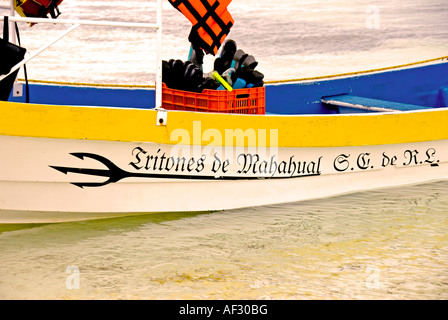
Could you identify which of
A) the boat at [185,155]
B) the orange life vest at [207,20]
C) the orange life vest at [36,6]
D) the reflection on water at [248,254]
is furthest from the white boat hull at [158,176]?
the orange life vest at [36,6]

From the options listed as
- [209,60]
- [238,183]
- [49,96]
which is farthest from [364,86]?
[209,60]

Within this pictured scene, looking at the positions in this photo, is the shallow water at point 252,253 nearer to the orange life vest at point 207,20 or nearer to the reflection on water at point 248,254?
the reflection on water at point 248,254

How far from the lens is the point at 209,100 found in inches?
312

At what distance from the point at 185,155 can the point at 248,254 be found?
1.20 m

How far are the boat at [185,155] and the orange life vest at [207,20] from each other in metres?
0.58

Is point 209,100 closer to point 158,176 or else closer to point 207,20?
point 207,20

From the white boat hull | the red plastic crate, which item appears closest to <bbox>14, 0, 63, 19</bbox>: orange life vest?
the red plastic crate

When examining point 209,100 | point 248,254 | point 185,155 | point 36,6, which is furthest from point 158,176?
point 36,6

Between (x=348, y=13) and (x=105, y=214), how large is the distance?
24280 millimetres

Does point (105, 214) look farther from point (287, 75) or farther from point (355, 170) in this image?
point (287, 75)

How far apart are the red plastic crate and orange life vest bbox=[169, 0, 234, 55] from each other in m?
0.46

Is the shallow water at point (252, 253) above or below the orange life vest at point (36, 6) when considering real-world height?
below

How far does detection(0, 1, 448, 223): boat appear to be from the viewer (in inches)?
279

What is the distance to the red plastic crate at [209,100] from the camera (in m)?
7.88
